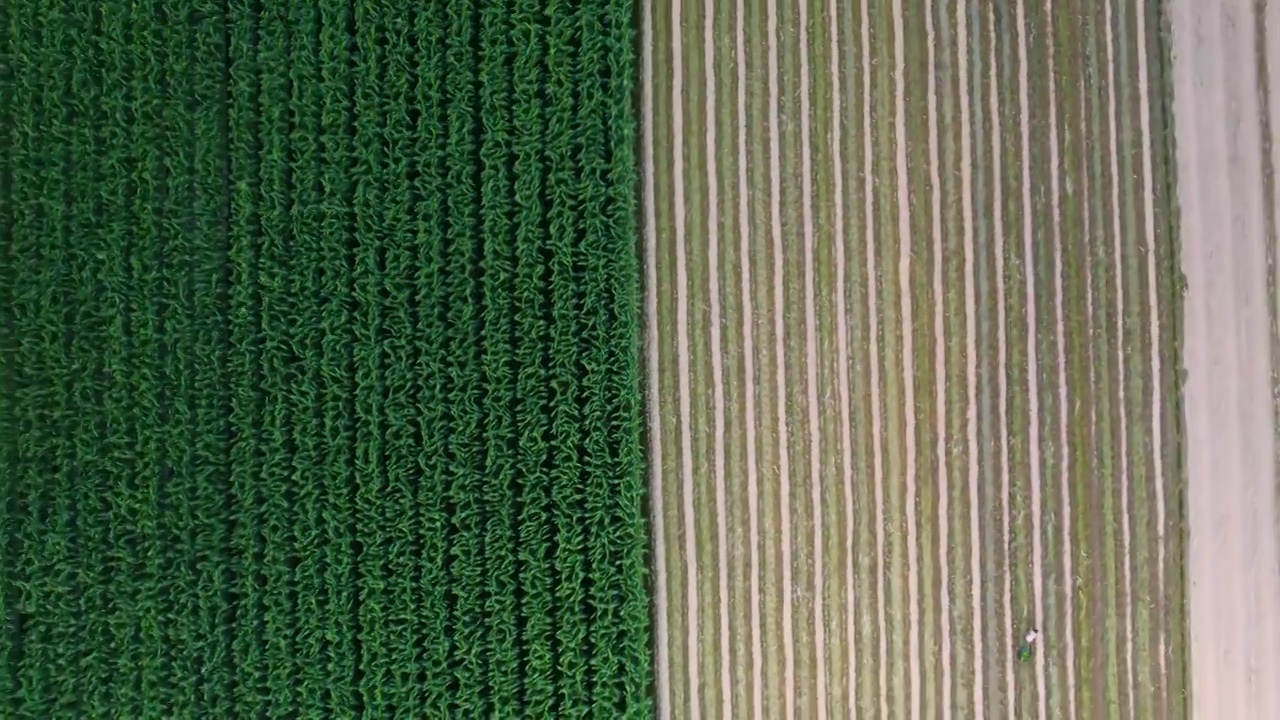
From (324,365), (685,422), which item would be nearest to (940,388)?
(685,422)

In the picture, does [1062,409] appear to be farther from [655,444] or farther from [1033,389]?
[655,444]

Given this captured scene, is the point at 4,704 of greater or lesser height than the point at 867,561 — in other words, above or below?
below

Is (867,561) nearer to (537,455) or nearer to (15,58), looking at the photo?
(537,455)

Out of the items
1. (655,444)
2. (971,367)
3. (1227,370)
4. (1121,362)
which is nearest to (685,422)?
(655,444)

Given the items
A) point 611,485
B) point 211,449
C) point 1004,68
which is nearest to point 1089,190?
point 1004,68

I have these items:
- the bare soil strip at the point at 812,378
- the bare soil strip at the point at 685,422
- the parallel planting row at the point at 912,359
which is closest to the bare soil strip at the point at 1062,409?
the parallel planting row at the point at 912,359
